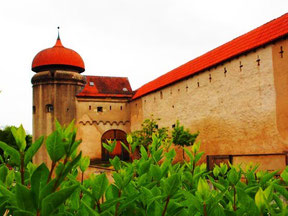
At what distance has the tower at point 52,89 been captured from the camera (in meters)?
26.6

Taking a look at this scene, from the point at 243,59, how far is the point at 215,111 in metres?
3.33

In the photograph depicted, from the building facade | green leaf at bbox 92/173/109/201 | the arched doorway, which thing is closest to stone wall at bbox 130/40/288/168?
the building facade

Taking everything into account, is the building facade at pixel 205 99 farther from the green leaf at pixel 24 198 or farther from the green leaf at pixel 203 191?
the green leaf at pixel 24 198

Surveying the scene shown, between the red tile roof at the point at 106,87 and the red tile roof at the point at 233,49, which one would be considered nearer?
the red tile roof at the point at 233,49

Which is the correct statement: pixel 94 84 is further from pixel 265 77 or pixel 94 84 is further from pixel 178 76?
pixel 265 77

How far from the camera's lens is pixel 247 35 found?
1789 centimetres

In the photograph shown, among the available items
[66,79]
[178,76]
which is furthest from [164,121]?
[66,79]

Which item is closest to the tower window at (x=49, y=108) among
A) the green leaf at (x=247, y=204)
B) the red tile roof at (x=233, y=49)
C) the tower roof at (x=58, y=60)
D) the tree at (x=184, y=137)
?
the tower roof at (x=58, y=60)

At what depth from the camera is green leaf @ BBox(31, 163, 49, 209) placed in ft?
2.80

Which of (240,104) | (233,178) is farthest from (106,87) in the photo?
(233,178)

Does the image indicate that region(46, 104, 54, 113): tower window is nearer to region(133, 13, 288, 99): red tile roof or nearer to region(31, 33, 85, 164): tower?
region(31, 33, 85, 164): tower

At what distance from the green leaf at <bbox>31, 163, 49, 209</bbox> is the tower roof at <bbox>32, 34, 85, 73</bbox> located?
27.2 m

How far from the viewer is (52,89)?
1054 inches

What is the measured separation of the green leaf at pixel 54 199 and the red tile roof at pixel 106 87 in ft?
88.9
